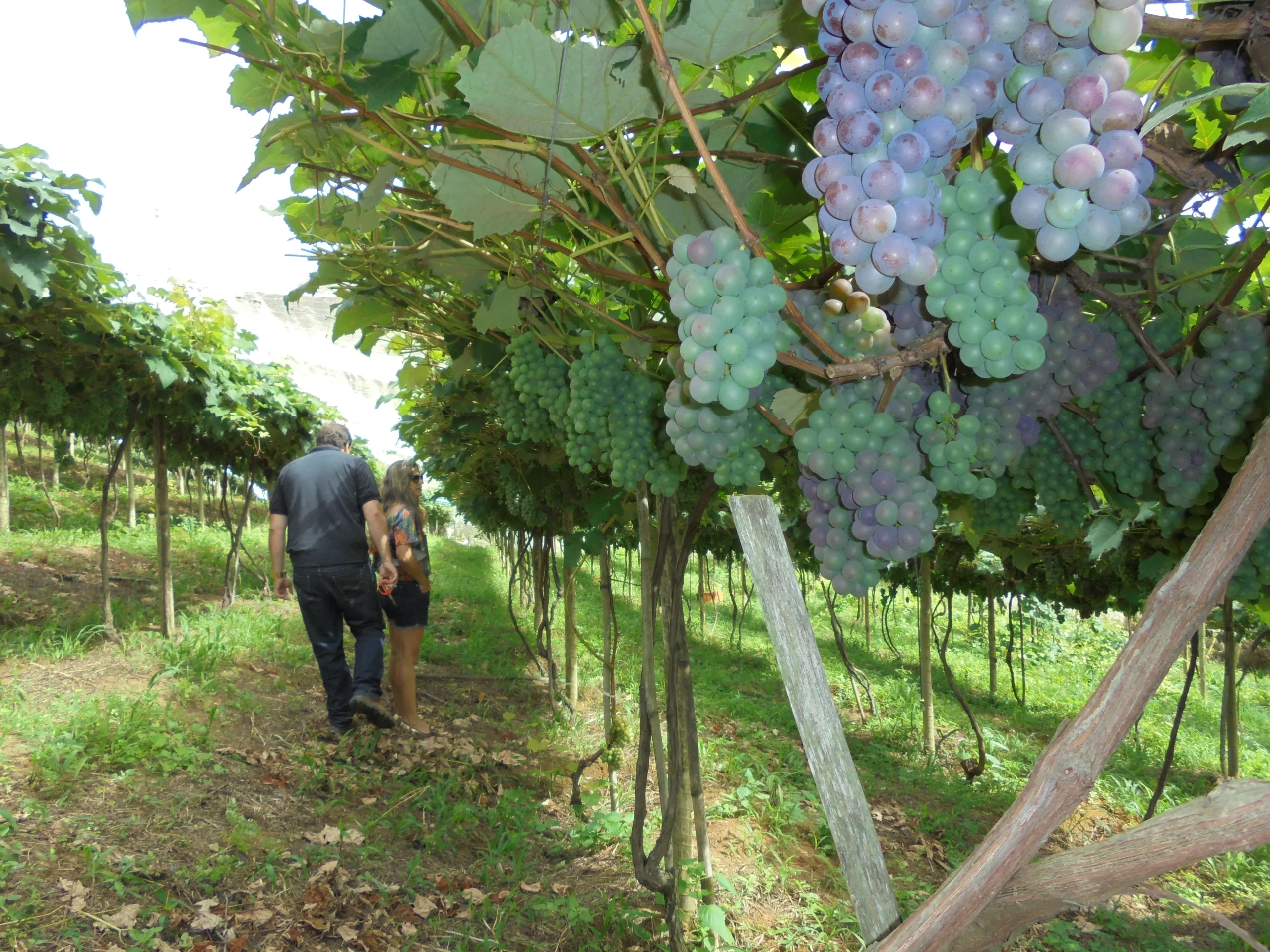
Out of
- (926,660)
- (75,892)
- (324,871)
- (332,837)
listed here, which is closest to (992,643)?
(926,660)

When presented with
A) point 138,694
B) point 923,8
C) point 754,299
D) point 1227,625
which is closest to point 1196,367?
point 754,299

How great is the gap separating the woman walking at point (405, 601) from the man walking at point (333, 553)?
284mm

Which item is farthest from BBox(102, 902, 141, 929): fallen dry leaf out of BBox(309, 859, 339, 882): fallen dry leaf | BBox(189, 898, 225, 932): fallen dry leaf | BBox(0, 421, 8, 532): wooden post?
BBox(0, 421, 8, 532): wooden post

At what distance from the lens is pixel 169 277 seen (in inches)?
205

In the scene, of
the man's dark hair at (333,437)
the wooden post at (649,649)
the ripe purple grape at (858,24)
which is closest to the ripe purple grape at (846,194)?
the ripe purple grape at (858,24)

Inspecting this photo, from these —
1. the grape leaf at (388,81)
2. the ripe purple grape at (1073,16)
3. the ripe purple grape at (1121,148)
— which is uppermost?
the grape leaf at (388,81)

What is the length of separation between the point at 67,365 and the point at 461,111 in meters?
5.29

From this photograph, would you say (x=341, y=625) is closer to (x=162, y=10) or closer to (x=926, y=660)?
(x=162, y=10)

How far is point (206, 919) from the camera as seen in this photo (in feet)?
8.43

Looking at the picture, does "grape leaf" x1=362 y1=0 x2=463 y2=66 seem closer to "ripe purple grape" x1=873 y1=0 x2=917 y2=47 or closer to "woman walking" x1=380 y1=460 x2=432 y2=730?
"ripe purple grape" x1=873 y1=0 x2=917 y2=47

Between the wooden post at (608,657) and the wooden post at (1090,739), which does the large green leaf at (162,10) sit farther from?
the wooden post at (608,657)

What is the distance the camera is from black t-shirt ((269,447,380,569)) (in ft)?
12.9

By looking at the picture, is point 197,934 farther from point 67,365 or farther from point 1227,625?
point 1227,625

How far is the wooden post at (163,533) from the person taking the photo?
579 cm
